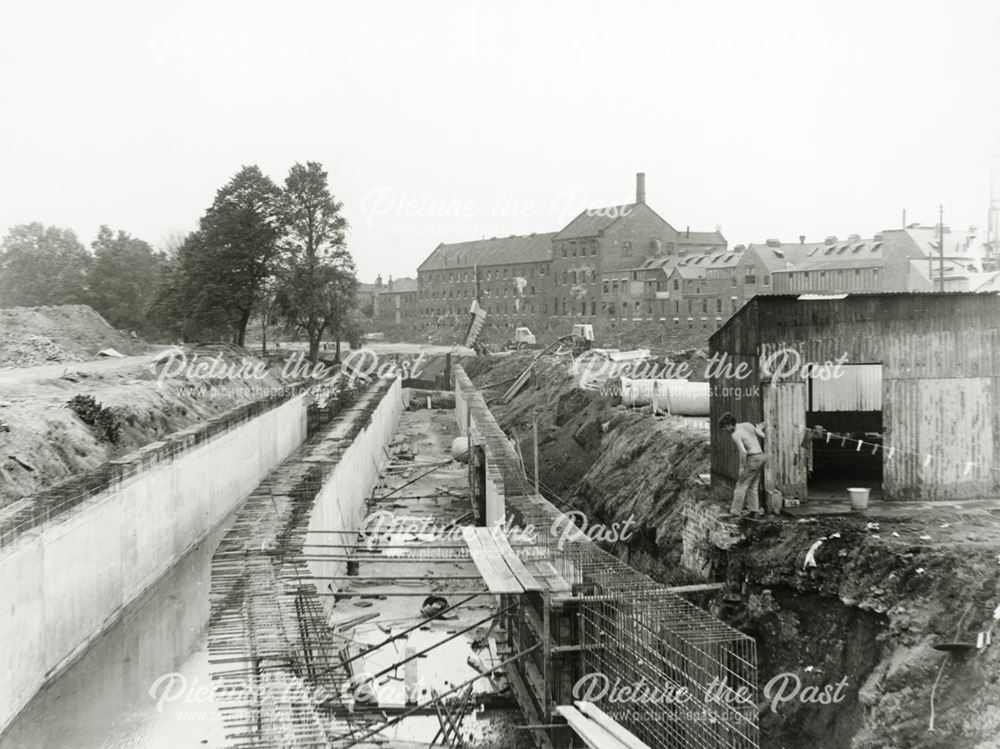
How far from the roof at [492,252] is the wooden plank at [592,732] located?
67729mm

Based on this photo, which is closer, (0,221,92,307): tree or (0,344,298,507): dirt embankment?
(0,344,298,507): dirt embankment

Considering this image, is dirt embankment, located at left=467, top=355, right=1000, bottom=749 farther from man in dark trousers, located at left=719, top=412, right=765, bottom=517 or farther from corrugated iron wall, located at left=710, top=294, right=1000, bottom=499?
corrugated iron wall, located at left=710, top=294, right=1000, bottom=499

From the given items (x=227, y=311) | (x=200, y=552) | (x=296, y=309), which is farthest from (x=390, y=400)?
(x=200, y=552)

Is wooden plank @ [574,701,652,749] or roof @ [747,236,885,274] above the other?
roof @ [747,236,885,274]

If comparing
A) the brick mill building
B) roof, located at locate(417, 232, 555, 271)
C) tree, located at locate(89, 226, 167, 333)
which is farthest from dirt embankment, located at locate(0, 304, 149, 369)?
roof, located at locate(417, 232, 555, 271)

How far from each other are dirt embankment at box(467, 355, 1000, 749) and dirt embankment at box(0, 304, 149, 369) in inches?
1108

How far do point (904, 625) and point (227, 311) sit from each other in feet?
139

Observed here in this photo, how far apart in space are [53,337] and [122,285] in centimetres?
2555

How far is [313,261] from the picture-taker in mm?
47562

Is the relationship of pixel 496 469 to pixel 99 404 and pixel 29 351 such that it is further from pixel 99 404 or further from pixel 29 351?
pixel 29 351

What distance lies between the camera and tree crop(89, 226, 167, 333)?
60.7 m

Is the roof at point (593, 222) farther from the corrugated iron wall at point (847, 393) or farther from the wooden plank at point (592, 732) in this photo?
the wooden plank at point (592, 732)

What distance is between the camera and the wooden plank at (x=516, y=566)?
10.8m

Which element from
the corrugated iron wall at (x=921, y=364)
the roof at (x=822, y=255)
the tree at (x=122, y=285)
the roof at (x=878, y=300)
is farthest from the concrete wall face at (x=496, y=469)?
the tree at (x=122, y=285)
